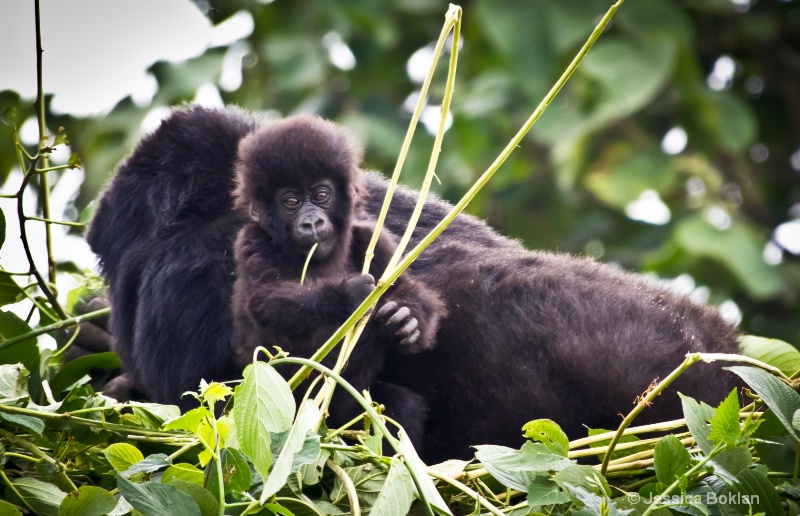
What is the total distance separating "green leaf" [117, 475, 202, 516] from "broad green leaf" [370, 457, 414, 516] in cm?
28

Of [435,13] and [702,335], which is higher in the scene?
[435,13]

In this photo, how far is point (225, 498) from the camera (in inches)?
61.4

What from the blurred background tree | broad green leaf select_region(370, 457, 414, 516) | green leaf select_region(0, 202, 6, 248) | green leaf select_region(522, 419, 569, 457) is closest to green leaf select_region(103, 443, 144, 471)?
broad green leaf select_region(370, 457, 414, 516)

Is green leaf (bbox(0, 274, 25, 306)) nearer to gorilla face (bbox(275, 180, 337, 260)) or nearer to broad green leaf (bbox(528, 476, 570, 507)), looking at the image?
gorilla face (bbox(275, 180, 337, 260))

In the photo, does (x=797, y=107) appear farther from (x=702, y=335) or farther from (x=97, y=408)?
(x=97, y=408)

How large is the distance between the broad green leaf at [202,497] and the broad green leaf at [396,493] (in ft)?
0.82

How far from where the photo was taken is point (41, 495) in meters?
1.65

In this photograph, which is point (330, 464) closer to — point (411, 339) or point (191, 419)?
point (191, 419)

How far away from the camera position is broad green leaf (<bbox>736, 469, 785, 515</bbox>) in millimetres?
1539

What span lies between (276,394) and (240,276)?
33.8 inches

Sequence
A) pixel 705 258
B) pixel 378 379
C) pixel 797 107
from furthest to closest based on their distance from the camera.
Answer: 1. pixel 797 107
2. pixel 705 258
3. pixel 378 379

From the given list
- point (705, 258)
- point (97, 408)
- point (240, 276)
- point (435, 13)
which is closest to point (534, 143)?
point (435, 13)

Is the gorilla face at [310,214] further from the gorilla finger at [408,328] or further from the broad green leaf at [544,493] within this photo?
the broad green leaf at [544,493]

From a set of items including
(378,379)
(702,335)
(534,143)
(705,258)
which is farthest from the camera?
(534,143)
